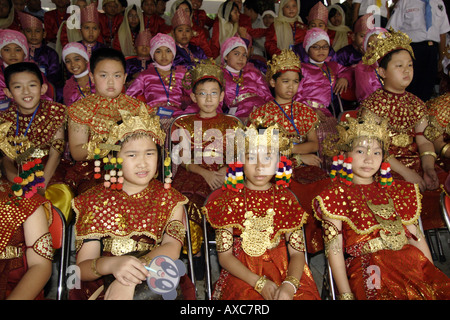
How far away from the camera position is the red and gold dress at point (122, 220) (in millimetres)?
2293

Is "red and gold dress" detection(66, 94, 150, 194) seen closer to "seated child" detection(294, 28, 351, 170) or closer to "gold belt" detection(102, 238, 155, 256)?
"gold belt" detection(102, 238, 155, 256)

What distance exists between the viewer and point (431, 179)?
327 centimetres

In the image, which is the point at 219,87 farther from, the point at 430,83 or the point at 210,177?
the point at 430,83

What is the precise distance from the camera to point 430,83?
533 cm

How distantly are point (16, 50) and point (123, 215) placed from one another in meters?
2.60

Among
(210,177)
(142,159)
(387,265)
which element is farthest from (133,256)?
(387,265)

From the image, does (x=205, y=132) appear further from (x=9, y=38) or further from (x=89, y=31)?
(x=89, y=31)

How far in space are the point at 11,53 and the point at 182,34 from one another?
2024mm

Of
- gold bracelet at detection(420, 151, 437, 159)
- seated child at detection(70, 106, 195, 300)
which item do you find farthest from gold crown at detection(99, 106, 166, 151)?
gold bracelet at detection(420, 151, 437, 159)

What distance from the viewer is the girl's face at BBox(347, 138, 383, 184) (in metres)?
2.59

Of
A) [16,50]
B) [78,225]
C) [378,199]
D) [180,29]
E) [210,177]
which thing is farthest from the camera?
[180,29]

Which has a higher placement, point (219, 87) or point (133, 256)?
point (219, 87)

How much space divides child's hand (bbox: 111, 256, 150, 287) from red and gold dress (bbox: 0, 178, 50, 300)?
1.60ft

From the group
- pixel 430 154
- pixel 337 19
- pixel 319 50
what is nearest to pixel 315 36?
pixel 319 50
